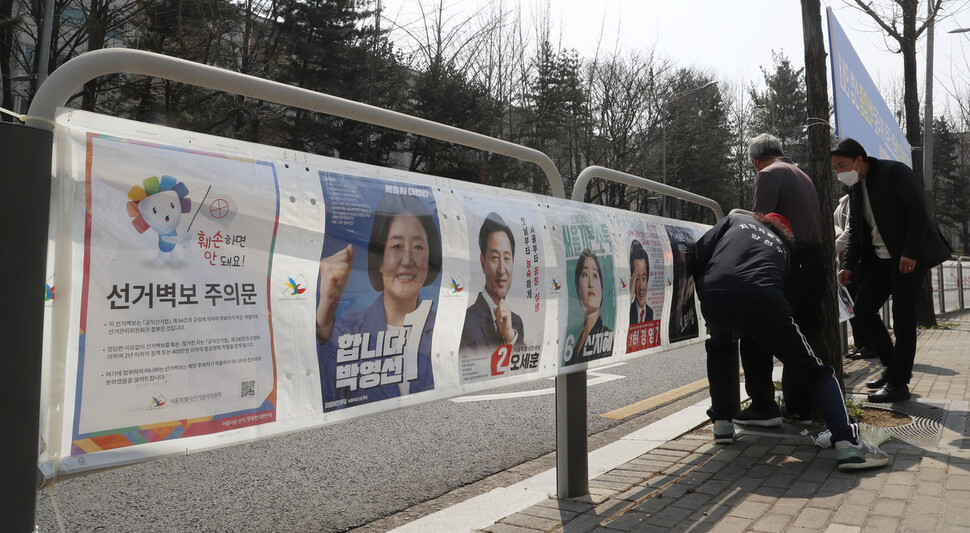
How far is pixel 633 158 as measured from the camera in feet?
144

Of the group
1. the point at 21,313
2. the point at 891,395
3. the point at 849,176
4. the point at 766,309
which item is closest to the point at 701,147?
the point at 849,176

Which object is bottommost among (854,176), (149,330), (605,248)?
(149,330)

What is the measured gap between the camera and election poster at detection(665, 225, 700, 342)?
4.53 m

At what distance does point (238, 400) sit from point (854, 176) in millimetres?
5120

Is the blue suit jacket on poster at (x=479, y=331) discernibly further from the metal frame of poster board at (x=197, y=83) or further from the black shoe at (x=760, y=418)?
the black shoe at (x=760, y=418)

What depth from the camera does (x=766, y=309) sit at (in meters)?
3.80

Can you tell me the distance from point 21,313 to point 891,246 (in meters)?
5.69

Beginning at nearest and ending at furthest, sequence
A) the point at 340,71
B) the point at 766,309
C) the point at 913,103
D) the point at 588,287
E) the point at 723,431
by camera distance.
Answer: the point at 588,287
the point at 766,309
the point at 723,431
the point at 913,103
the point at 340,71

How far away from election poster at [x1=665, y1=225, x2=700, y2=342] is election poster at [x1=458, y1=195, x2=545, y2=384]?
1516mm

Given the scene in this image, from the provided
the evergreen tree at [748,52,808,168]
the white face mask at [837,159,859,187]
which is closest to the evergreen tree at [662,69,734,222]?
the evergreen tree at [748,52,808,168]

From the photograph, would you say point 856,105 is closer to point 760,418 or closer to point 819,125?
point 819,125

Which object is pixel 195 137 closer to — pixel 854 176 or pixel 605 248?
pixel 605 248

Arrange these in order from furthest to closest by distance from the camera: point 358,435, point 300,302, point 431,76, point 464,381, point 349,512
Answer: point 431,76 → point 358,435 → point 349,512 → point 464,381 → point 300,302

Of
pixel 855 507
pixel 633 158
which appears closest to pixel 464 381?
pixel 855 507
